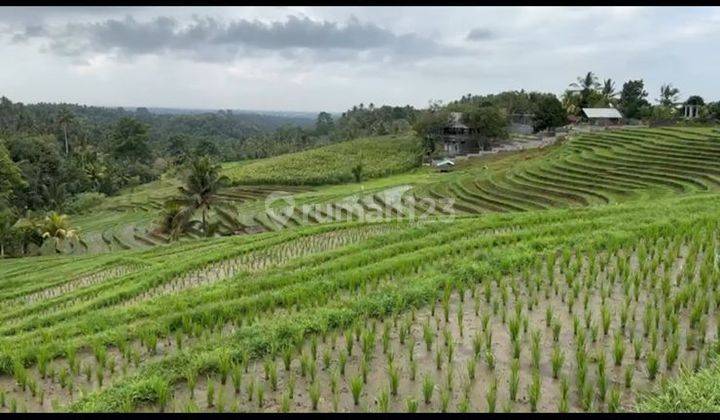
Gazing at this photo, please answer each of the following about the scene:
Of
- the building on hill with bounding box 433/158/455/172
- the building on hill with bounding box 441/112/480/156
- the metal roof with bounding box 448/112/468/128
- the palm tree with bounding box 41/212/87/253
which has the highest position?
the metal roof with bounding box 448/112/468/128

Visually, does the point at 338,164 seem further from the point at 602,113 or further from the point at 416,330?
the point at 416,330

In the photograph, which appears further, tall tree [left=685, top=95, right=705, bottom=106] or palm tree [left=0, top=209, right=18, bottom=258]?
tall tree [left=685, top=95, right=705, bottom=106]

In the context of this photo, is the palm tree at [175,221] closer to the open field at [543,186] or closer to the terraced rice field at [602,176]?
the open field at [543,186]

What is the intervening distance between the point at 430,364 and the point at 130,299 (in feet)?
20.7

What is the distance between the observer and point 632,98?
64.1 metres

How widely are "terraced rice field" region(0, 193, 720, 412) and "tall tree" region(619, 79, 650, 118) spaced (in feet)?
179

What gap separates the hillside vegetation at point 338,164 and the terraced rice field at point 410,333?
37.6 meters

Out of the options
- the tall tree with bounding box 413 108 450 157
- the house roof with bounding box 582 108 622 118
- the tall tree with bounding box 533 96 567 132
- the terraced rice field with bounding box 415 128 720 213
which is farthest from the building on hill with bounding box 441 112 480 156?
the terraced rice field with bounding box 415 128 720 213

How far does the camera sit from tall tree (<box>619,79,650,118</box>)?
58.3 m

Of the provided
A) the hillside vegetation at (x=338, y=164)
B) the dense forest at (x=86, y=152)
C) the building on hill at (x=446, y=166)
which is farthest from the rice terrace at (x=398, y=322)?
the hillside vegetation at (x=338, y=164)

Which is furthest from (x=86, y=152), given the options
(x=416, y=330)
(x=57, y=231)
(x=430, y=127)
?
(x=416, y=330)

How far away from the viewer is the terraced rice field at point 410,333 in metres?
4.61

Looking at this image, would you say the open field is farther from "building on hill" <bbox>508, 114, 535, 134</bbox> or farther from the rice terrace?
"building on hill" <bbox>508, 114, 535, 134</bbox>

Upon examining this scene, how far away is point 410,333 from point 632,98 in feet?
223
